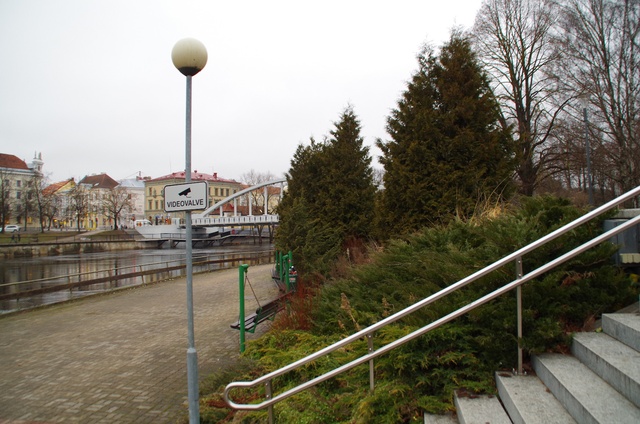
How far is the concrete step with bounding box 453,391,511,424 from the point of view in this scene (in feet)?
9.40

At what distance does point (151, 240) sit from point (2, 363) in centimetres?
6672

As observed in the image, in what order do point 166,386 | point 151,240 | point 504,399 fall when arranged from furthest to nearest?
point 151,240 → point 166,386 → point 504,399

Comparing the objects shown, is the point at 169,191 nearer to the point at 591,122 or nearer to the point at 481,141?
the point at 481,141

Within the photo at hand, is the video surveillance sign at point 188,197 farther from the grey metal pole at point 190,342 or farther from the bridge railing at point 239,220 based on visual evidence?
the bridge railing at point 239,220

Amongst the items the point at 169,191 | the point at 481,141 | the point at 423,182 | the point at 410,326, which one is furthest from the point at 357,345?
the point at 481,141

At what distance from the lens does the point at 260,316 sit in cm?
739

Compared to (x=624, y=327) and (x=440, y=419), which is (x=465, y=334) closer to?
(x=440, y=419)

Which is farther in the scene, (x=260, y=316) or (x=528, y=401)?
(x=260, y=316)

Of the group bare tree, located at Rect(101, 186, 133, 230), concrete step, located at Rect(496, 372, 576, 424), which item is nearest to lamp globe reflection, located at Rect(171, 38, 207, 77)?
concrete step, located at Rect(496, 372, 576, 424)

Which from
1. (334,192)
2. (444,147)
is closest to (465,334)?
(444,147)

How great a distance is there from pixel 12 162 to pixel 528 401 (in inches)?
4810

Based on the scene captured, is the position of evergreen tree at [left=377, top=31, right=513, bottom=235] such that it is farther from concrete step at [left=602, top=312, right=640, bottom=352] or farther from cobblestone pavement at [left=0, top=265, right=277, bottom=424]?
concrete step at [left=602, top=312, right=640, bottom=352]

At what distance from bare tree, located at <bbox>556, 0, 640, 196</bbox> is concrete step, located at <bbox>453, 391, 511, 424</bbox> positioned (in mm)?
21659

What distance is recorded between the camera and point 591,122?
23.3m
